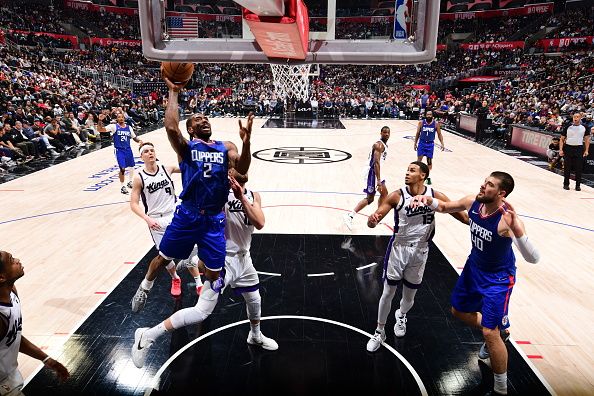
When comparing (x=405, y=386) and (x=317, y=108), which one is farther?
(x=317, y=108)

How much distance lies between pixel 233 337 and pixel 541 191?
28.3 ft

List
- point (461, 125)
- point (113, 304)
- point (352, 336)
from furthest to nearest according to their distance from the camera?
point (461, 125) < point (113, 304) < point (352, 336)

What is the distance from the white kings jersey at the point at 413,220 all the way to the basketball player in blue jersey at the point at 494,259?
230mm

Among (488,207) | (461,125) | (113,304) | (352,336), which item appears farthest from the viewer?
(461,125)

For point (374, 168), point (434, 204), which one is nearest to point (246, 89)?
point (374, 168)

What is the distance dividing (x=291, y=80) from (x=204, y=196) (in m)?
17.7

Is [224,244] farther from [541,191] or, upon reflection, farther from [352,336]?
[541,191]

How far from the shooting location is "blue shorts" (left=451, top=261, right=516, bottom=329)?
321 centimetres

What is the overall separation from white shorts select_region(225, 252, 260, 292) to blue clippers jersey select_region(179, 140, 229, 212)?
54 centimetres

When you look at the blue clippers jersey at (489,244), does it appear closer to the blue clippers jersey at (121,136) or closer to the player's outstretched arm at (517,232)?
the player's outstretched arm at (517,232)

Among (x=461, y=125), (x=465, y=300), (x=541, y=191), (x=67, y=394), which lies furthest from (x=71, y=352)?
(x=461, y=125)

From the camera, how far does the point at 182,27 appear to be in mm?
3844

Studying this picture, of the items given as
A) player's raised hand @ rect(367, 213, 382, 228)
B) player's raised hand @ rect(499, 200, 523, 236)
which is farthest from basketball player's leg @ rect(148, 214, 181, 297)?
player's raised hand @ rect(499, 200, 523, 236)

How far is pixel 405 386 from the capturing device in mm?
3492
